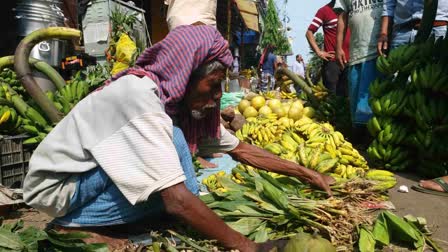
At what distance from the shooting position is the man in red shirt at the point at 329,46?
5688 millimetres

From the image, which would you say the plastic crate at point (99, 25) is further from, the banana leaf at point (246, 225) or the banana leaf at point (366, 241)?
the banana leaf at point (366, 241)

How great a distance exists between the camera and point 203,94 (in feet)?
6.17

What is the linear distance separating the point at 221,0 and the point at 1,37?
5.63 meters

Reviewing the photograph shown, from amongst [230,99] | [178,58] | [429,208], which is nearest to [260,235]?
[178,58]

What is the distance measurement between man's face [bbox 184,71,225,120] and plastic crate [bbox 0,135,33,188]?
176cm

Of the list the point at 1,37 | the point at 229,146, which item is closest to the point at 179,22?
the point at 229,146

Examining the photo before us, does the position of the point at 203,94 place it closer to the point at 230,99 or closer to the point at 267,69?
the point at 230,99

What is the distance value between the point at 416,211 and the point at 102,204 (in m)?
2.01

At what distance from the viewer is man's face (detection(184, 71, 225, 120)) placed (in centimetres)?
185

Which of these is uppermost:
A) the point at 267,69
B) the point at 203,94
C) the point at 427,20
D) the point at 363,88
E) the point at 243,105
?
the point at 427,20

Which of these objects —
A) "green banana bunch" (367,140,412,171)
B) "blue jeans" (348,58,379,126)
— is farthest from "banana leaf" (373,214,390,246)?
"blue jeans" (348,58,379,126)

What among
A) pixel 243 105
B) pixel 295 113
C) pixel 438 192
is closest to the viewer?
pixel 438 192

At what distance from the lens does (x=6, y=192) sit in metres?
2.69

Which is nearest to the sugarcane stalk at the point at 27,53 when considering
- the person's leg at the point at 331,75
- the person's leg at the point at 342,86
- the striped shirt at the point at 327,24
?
Result: the person's leg at the point at 342,86
